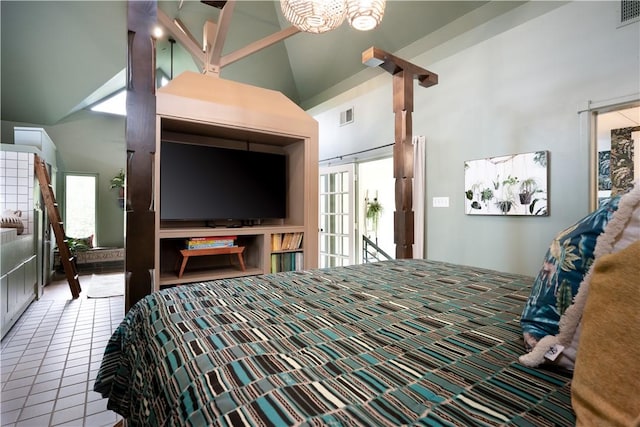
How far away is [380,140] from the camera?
13.4ft

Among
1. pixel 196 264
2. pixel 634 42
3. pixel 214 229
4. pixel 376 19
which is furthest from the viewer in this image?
pixel 196 264

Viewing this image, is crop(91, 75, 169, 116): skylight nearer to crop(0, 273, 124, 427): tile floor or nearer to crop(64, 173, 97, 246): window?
crop(64, 173, 97, 246): window

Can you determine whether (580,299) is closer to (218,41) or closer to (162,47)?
(218,41)

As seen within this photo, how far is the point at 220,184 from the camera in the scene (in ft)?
9.82

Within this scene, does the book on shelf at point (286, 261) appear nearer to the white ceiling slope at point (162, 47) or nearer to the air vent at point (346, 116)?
the air vent at point (346, 116)

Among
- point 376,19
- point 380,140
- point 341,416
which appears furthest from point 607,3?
point 341,416

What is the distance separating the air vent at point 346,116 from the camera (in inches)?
181

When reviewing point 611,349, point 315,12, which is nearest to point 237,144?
point 315,12

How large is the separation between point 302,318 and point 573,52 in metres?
3.02

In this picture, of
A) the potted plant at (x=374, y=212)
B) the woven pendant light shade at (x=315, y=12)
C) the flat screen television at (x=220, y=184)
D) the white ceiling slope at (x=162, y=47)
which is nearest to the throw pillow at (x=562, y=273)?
the woven pendant light shade at (x=315, y=12)

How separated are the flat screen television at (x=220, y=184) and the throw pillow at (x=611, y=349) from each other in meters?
2.80

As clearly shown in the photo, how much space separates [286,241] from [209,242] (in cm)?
74

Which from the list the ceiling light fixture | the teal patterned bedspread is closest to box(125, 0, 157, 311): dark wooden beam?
the teal patterned bedspread

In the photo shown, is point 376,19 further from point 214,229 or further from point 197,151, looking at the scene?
point 214,229
